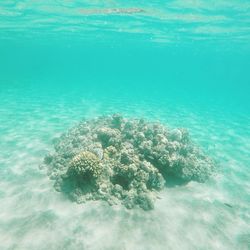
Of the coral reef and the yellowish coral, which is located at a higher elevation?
the yellowish coral

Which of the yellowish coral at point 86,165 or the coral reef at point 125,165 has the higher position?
the yellowish coral at point 86,165

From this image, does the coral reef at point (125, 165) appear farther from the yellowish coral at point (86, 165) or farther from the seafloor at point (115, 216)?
the seafloor at point (115, 216)

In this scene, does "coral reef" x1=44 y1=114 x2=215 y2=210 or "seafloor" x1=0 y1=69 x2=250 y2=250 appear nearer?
"seafloor" x1=0 y1=69 x2=250 y2=250

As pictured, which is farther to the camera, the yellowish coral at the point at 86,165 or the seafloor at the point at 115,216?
the yellowish coral at the point at 86,165

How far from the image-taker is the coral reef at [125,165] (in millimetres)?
8805

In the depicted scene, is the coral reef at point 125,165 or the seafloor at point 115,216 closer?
the seafloor at point 115,216

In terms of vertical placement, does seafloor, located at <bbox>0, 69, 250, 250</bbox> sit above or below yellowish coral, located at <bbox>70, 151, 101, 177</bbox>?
below

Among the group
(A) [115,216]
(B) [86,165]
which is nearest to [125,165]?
(B) [86,165]

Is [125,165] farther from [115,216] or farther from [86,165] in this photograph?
[115,216]

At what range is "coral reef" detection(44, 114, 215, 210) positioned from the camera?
8805 millimetres

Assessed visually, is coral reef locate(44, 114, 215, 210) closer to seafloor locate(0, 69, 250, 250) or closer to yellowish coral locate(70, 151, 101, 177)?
yellowish coral locate(70, 151, 101, 177)

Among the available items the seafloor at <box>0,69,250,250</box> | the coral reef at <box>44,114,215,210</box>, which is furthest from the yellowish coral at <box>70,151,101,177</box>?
the seafloor at <box>0,69,250,250</box>

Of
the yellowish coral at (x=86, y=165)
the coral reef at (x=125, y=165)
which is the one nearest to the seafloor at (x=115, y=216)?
the coral reef at (x=125, y=165)

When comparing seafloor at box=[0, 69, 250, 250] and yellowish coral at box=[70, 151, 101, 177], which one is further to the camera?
yellowish coral at box=[70, 151, 101, 177]
